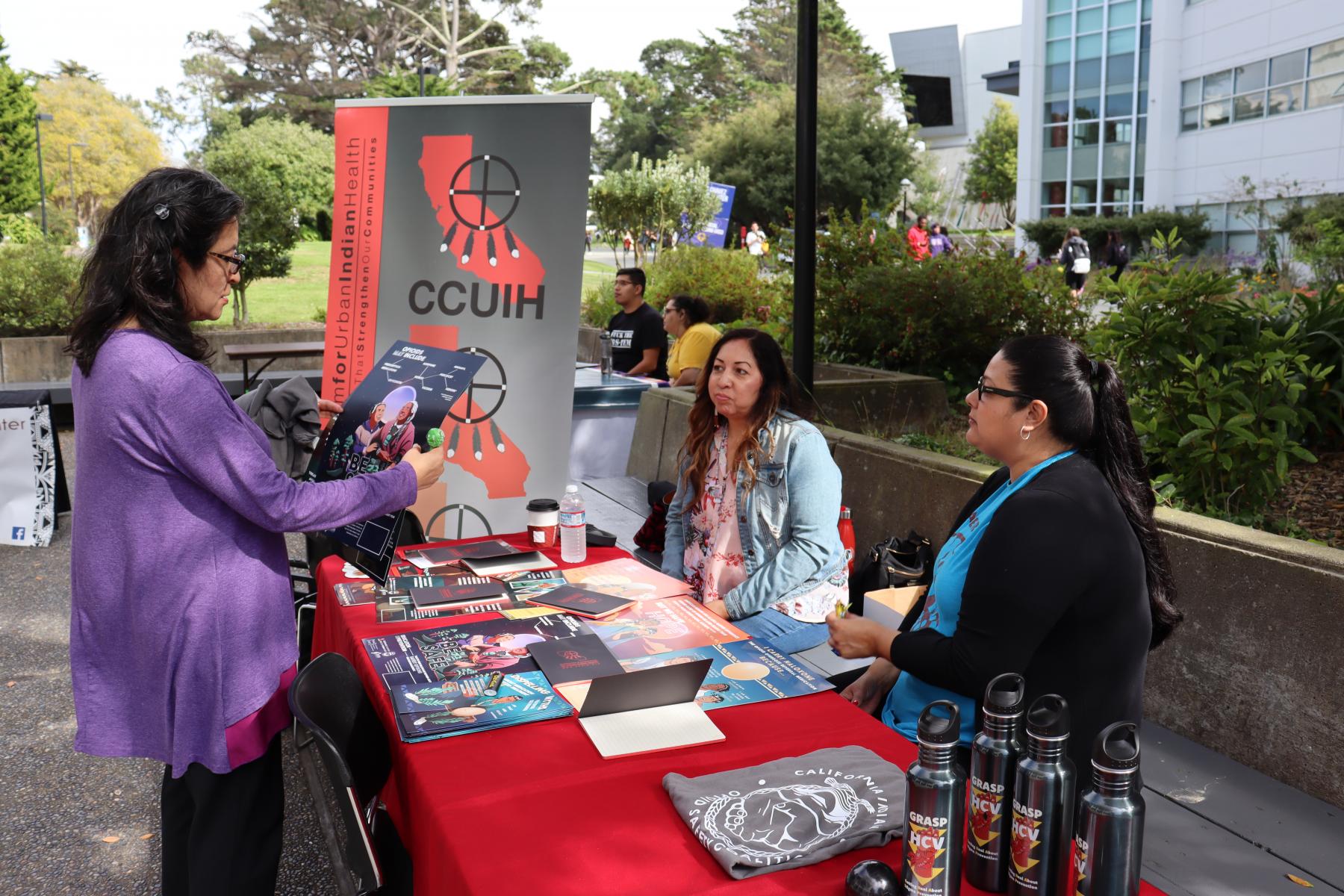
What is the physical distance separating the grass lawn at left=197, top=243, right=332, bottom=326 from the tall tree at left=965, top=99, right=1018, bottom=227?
129ft

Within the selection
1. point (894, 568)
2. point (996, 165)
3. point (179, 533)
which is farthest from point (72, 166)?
point (996, 165)

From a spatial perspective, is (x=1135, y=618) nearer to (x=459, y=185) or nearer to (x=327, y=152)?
(x=459, y=185)

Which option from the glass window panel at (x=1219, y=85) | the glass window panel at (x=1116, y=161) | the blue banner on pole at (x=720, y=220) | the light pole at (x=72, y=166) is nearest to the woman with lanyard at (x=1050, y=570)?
the blue banner on pole at (x=720, y=220)

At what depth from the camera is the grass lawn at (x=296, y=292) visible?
1877 centimetres

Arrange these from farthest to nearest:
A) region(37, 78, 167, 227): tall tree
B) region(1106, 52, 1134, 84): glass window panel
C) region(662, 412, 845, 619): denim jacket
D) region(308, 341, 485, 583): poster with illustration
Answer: region(37, 78, 167, 227): tall tree < region(1106, 52, 1134, 84): glass window panel < region(662, 412, 845, 619): denim jacket < region(308, 341, 485, 583): poster with illustration

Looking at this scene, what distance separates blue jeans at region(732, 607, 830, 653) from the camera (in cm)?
340

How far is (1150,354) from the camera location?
4461mm

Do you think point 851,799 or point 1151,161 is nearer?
point 851,799

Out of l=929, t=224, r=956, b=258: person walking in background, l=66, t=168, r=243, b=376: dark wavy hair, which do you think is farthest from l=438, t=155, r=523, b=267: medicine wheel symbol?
l=929, t=224, r=956, b=258: person walking in background

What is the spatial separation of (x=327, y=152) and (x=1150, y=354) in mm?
27804

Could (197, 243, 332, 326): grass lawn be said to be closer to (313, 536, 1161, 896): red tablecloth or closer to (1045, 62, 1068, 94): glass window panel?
(313, 536, 1161, 896): red tablecloth

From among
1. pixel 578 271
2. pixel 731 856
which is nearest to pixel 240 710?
pixel 731 856

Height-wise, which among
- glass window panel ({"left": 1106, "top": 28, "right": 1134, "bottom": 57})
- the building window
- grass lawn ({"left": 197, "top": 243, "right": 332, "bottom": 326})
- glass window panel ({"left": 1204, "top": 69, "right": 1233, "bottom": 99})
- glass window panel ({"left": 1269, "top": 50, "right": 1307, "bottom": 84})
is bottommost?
grass lawn ({"left": 197, "top": 243, "right": 332, "bottom": 326})

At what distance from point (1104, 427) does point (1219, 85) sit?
3468cm
